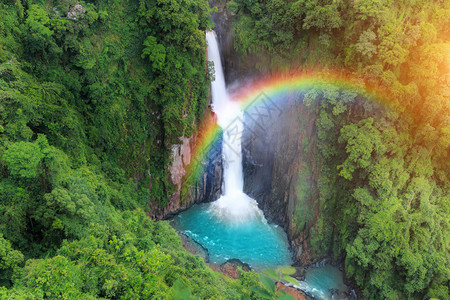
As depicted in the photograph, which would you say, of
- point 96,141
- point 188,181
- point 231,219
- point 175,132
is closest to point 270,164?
point 231,219

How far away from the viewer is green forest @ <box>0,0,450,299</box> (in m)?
7.10

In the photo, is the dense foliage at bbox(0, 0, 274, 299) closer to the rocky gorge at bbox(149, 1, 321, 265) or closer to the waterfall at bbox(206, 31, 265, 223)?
the rocky gorge at bbox(149, 1, 321, 265)

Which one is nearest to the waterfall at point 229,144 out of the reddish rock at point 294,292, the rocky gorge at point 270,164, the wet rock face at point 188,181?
the rocky gorge at point 270,164

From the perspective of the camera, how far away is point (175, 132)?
51.0ft

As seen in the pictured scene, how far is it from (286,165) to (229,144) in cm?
414

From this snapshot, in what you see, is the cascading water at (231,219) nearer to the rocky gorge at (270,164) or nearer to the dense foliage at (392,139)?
the rocky gorge at (270,164)

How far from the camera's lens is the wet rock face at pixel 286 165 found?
48.6 ft

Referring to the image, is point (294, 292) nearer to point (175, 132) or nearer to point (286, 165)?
point (286, 165)

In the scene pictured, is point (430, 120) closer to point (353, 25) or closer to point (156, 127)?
point (353, 25)

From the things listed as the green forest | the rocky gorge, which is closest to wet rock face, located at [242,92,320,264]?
the rocky gorge

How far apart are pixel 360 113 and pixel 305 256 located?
765 cm

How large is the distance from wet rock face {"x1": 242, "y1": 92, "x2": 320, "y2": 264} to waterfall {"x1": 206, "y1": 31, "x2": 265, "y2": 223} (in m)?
0.47

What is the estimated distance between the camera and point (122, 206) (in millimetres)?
11727

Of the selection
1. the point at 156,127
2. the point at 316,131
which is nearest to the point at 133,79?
the point at 156,127
